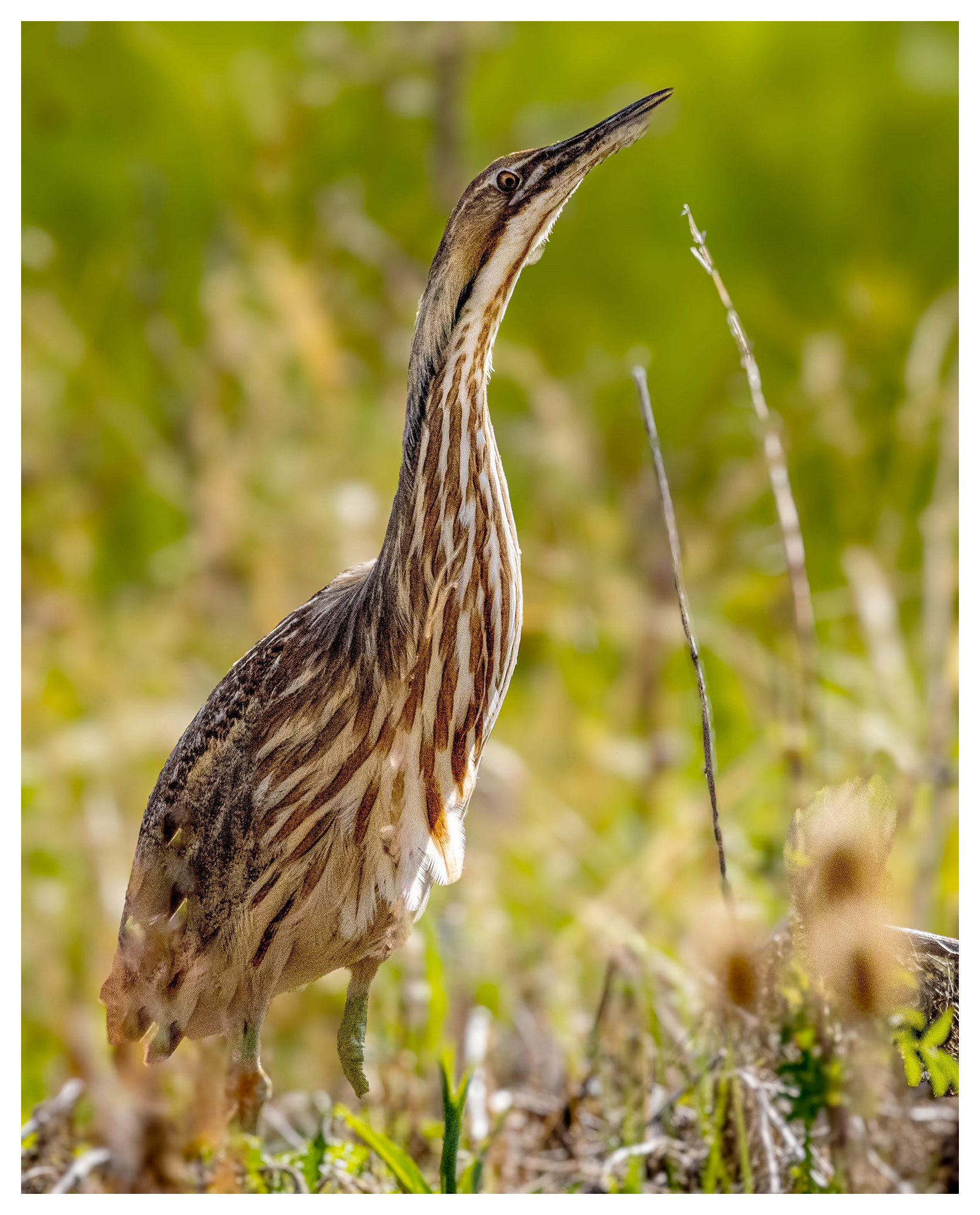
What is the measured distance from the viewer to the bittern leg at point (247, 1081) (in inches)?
31.9

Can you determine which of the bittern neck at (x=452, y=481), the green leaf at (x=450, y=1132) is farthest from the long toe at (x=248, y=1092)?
the bittern neck at (x=452, y=481)

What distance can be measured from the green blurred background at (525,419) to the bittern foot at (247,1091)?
0.62 m

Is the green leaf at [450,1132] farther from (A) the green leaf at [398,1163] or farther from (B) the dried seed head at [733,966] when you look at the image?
(B) the dried seed head at [733,966]

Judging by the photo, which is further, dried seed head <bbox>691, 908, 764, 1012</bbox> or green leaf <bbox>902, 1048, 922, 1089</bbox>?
dried seed head <bbox>691, 908, 764, 1012</bbox>

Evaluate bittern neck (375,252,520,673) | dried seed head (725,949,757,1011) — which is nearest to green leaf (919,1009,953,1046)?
dried seed head (725,949,757,1011)

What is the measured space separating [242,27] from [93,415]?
2.52 feet

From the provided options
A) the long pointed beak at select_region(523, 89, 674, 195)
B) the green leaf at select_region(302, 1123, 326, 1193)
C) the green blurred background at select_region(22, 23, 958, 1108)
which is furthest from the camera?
the green blurred background at select_region(22, 23, 958, 1108)

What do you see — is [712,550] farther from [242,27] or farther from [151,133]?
[151,133]

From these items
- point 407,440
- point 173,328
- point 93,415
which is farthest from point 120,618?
point 407,440

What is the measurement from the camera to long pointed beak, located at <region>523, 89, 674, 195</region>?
2.31 ft

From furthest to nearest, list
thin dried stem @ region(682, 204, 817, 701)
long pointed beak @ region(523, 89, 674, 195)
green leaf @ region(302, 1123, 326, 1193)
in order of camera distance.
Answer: green leaf @ region(302, 1123, 326, 1193) < thin dried stem @ region(682, 204, 817, 701) < long pointed beak @ region(523, 89, 674, 195)

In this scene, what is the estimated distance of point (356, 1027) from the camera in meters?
0.79

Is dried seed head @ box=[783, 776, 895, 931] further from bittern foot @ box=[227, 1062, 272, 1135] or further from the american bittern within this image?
bittern foot @ box=[227, 1062, 272, 1135]

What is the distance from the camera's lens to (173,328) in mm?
2049
